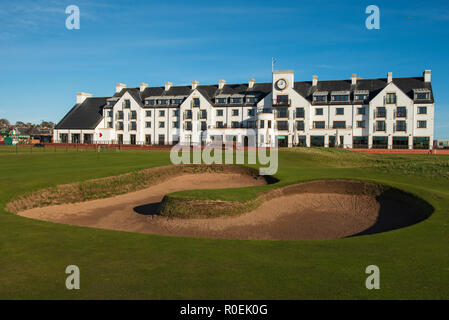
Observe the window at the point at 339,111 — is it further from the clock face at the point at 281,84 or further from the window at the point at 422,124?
the window at the point at 422,124

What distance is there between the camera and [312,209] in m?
19.4

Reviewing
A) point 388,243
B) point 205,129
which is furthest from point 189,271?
point 205,129

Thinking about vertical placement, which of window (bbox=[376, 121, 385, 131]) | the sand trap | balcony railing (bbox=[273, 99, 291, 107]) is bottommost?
the sand trap

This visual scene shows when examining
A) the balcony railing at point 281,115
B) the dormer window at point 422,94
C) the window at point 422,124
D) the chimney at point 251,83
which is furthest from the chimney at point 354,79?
the chimney at point 251,83

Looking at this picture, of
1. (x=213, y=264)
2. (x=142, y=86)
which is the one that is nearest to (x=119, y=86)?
(x=142, y=86)

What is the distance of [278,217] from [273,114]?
6427 centimetres

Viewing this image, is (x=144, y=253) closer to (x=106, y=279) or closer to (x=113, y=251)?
(x=113, y=251)

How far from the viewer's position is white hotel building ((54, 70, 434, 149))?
244ft

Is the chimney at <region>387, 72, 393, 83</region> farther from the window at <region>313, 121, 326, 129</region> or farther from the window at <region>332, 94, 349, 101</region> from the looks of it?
the window at <region>313, 121, 326, 129</region>

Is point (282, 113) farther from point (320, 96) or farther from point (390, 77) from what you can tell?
point (390, 77)

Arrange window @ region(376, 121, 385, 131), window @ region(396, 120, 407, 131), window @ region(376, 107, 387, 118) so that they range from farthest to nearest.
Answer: window @ region(376, 121, 385, 131) < window @ region(376, 107, 387, 118) < window @ region(396, 120, 407, 131)

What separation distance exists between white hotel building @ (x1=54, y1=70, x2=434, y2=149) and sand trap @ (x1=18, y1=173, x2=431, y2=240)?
159ft

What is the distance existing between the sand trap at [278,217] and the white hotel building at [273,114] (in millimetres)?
48442

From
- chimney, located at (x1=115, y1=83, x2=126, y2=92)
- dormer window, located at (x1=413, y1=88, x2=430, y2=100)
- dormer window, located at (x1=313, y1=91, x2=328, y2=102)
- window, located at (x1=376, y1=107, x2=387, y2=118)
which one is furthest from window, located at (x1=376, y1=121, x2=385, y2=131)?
chimney, located at (x1=115, y1=83, x2=126, y2=92)
